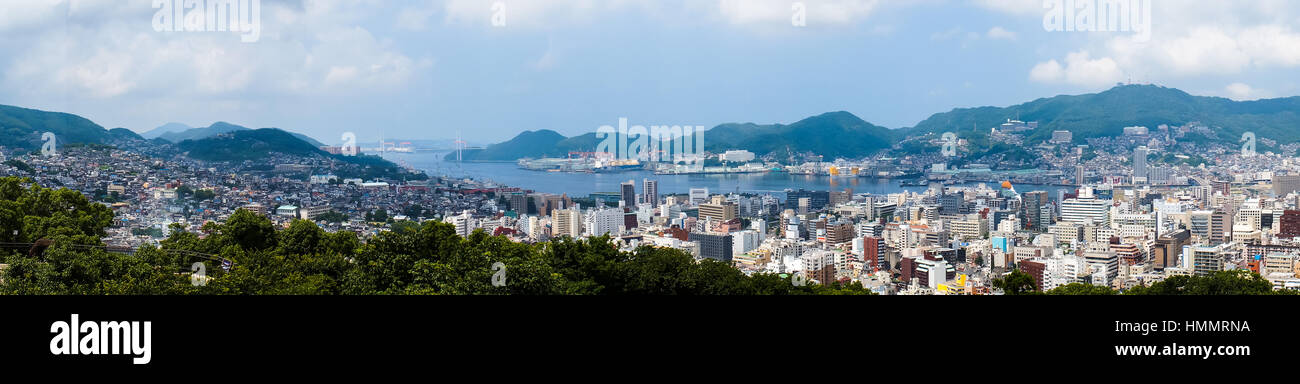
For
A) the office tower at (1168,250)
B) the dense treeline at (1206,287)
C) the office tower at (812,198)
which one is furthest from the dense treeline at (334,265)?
the office tower at (812,198)

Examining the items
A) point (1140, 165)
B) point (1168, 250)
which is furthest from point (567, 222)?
point (1140, 165)

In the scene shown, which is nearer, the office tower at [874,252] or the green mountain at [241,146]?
the office tower at [874,252]

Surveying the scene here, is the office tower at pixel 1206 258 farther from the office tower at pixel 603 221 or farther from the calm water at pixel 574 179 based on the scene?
the office tower at pixel 603 221

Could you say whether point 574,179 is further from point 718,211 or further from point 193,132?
point 193,132

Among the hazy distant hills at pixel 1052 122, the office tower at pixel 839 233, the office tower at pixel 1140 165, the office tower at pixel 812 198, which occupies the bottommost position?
the office tower at pixel 839 233

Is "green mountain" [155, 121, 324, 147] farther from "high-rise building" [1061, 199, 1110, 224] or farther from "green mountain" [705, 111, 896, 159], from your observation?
"high-rise building" [1061, 199, 1110, 224]
